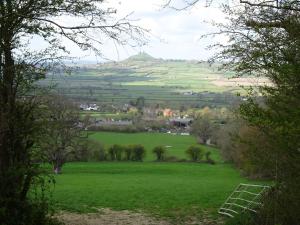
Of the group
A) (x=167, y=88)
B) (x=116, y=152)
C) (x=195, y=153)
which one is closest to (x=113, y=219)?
(x=116, y=152)

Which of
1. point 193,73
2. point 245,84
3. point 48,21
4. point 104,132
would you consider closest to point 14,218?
point 48,21

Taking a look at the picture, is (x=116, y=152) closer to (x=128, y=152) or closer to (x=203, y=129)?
(x=128, y=152)

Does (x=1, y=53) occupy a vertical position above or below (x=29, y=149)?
above

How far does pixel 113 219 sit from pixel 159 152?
50.4 metres

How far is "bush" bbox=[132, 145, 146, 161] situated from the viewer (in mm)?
64281

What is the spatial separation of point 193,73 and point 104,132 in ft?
342

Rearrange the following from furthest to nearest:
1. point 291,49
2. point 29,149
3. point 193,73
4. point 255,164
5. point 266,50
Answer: point 193,73
point 29,149
point 255,164
point 266,50
point 291,49

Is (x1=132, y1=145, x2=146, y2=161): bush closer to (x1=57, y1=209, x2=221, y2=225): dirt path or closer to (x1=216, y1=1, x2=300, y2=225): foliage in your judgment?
(x1=57, y1=209, x2=221, y2=225): dirt path

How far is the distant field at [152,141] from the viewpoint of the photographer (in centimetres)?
6881

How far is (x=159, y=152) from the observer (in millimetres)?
65875

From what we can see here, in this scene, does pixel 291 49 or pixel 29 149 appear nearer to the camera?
pixel 291 49

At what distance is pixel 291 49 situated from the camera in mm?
8562

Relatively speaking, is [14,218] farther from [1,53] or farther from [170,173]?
[170,173]

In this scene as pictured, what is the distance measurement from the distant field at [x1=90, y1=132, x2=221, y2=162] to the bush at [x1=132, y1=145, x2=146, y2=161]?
4.72ft
